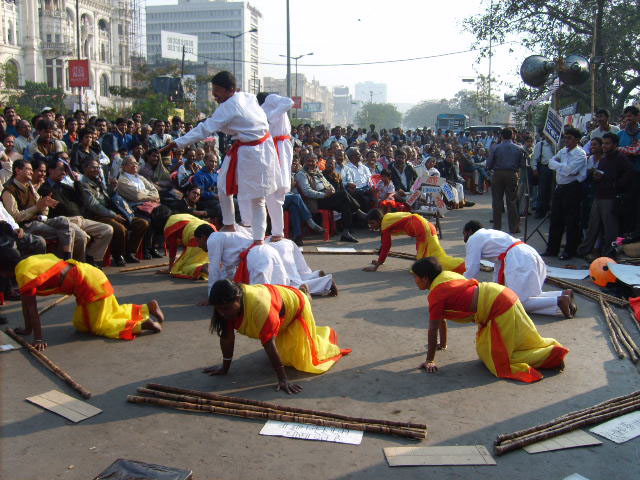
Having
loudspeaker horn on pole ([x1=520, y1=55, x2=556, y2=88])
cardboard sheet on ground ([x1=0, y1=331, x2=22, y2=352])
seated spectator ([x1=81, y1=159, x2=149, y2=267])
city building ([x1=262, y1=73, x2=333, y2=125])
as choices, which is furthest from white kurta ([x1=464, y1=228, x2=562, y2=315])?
city building ([x1=262, y1=73, x2=333, y2=125])

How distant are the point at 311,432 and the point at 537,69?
10.5 meters

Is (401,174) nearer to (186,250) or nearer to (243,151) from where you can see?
(186,250)

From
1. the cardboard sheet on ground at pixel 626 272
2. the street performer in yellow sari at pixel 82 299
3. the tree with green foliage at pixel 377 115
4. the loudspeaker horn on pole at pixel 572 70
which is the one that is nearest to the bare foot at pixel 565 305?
the cardboard sheet on ground at pixel 626 272

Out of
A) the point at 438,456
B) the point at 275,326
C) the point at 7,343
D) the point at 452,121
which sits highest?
the point at 452,121

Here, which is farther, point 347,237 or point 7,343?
point 347,237

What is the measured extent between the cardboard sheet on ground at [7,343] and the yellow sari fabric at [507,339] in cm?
369

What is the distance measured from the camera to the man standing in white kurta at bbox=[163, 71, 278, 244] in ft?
20.8

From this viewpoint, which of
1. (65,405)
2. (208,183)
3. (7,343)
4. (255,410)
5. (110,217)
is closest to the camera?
(255,410)

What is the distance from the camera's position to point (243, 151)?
21.7ft

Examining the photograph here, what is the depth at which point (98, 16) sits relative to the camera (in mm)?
82125

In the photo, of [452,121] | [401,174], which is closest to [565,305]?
Answer: [401,174]

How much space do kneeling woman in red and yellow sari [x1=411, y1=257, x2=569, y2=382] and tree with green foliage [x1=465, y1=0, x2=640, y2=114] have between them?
17.5m

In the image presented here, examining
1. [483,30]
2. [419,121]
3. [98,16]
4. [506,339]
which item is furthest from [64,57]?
[419,121]

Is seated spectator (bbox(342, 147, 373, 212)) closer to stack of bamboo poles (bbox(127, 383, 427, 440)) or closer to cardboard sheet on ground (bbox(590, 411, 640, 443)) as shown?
stack of bamboo poles (bbox(127, 383, 427, 440))
